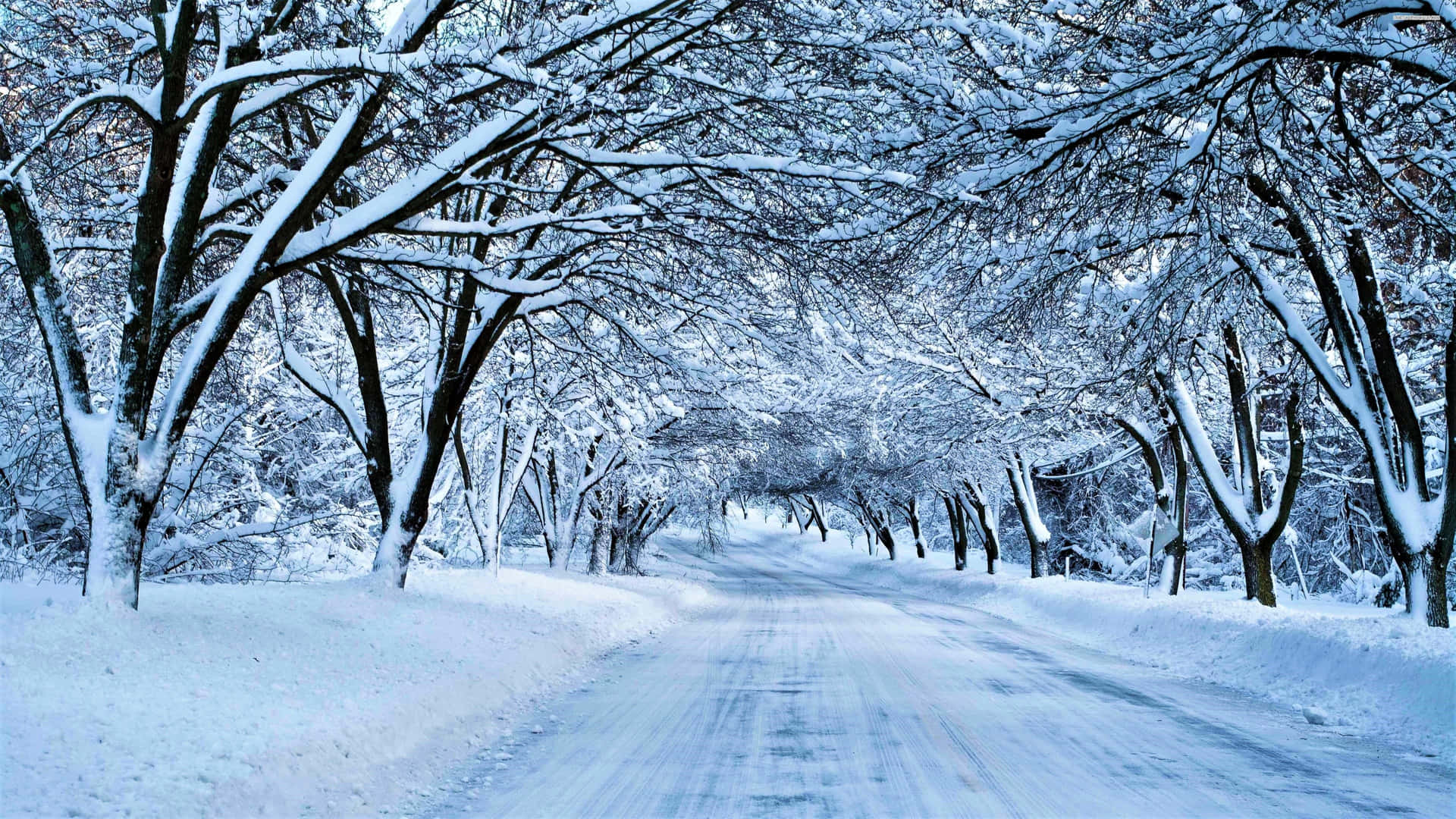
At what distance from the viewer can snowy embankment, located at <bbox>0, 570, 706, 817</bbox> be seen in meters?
4.18

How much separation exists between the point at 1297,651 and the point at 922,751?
579 centimetres

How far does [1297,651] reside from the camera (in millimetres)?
9469

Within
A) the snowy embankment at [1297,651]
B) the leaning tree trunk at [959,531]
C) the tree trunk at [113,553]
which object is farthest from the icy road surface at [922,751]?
the leaning tree trunk at [959,531]

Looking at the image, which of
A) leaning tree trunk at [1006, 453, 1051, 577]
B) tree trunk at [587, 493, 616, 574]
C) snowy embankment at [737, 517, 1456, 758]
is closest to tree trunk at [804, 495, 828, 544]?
leaning tree trunk at [1006, 453, 1051, 577]

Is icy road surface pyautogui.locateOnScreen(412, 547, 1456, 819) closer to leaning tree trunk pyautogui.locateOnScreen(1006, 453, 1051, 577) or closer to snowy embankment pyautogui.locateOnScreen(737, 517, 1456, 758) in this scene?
snowy embankment pyautogui.locateOnScreen(737, 517, 1456, 758)

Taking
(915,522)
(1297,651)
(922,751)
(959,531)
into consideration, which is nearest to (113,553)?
(922,751)

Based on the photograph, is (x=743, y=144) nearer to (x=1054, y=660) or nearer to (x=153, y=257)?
(x=153, y=257)

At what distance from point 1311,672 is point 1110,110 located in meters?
6.40

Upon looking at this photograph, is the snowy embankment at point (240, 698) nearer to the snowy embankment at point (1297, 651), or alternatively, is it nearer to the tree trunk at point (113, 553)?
the tree trunk at point (113, 553)

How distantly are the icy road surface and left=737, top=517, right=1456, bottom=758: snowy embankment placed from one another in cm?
51

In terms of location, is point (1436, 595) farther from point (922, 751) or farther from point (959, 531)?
point (959, 531)

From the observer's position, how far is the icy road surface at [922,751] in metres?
4.85

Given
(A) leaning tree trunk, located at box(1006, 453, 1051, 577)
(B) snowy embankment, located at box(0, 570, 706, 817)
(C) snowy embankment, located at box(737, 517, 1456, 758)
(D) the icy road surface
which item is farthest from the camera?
(A) leaning tree trunk, located at box(1006, 453, 1051, 577)

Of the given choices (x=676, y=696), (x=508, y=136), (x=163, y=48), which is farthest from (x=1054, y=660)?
(x=163, y=48)
